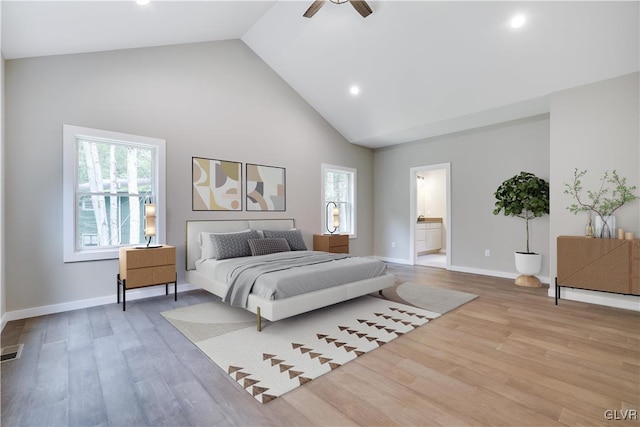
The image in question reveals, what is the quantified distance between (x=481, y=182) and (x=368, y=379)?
467 centimetres

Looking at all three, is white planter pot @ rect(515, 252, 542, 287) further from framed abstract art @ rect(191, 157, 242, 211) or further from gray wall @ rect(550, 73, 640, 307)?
framed abstract art @ rect(191, 157, 242, 211)

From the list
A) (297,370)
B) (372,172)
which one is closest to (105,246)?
(297,370)

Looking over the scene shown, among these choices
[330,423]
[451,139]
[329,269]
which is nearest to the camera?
[330,423]

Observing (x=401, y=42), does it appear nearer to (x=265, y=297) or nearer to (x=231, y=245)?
(x=231, y=245)

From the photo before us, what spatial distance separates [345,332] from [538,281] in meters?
3.52

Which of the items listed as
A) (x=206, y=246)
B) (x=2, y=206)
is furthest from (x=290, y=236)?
(x=2, y=206)

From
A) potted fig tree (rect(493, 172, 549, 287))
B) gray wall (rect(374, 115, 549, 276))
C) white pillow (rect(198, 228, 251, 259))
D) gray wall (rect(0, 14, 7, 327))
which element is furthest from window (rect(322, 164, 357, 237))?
gray wall (rect(0, 14, 7, 327))

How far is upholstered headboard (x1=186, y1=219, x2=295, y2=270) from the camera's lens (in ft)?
14.2

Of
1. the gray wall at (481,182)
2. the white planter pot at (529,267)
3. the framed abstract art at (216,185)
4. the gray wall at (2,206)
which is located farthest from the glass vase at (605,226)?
the gray wall at (2,206)

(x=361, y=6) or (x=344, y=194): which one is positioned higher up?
(x=361, y=6)

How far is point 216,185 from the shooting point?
4.64 m

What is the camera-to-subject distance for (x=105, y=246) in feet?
12.4

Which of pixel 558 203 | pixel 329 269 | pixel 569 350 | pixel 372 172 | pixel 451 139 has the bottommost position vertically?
pixel 569 350

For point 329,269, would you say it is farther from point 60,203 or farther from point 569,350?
point 60,203
